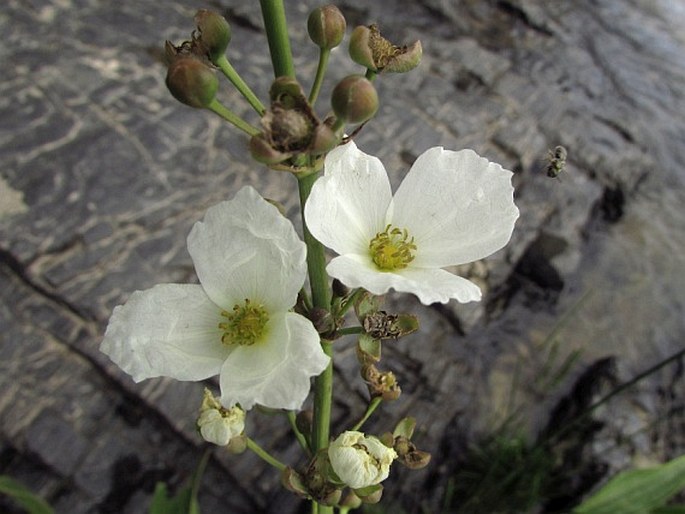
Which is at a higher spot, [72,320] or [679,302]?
[72,320]

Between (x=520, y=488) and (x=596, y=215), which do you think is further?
(x=596, y=215)

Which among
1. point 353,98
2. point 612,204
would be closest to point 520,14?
point 612,204

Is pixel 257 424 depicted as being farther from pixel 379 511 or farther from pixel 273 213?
pixel 273 213

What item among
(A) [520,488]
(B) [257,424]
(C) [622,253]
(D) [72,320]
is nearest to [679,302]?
(C) [622,253]

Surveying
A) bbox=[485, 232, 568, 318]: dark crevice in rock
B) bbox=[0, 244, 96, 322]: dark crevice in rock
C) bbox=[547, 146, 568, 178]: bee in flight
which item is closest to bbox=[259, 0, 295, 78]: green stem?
bbox=[547, 146, 568, 178]: bee in flight

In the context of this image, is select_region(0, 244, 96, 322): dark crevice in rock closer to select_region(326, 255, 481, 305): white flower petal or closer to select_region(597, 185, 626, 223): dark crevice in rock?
select_region(326, 255, 481, 305): white flower petal
